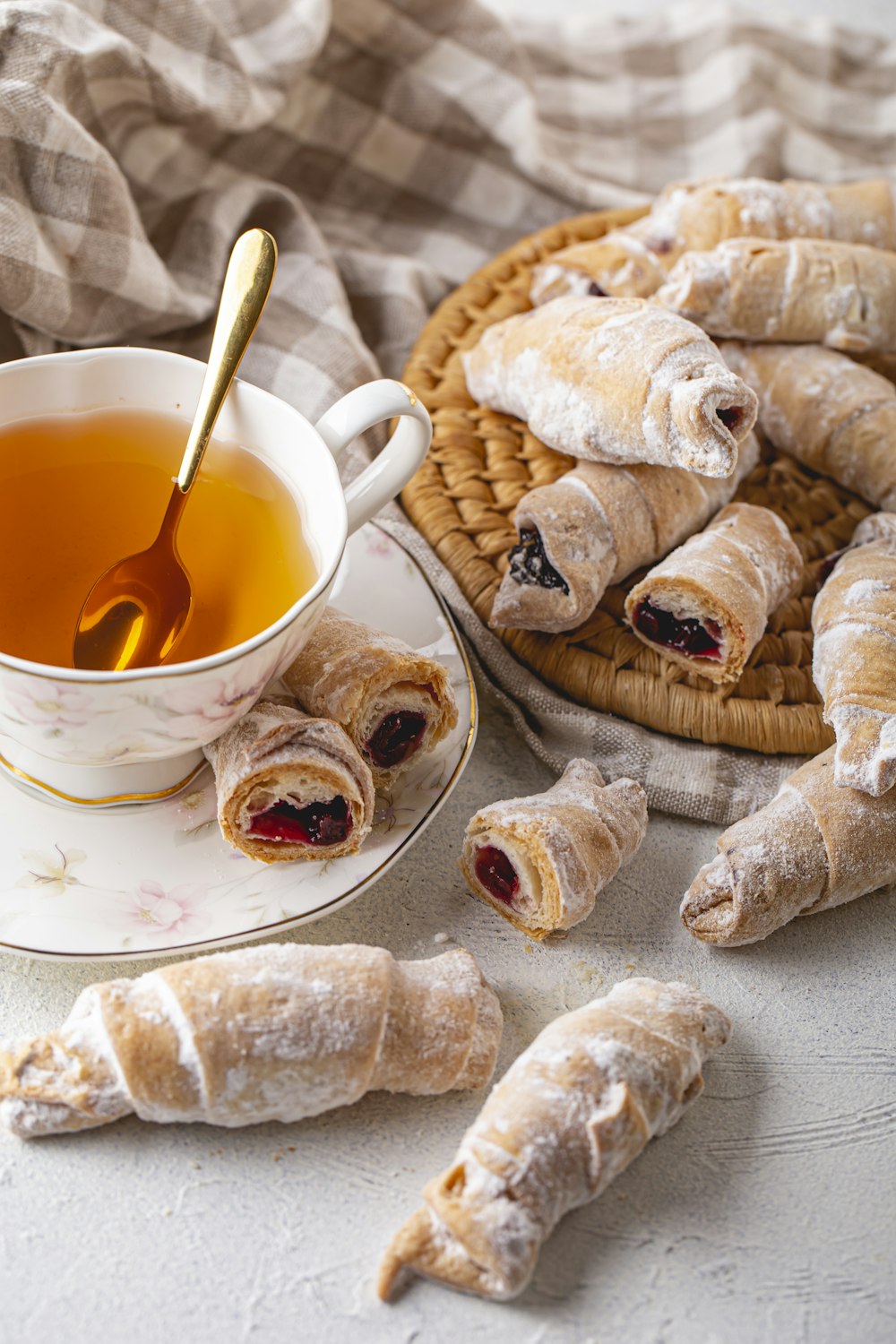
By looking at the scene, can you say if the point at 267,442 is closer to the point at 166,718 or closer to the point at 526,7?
the point at 166,718

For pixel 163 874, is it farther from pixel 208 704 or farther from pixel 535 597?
pixel 535 597

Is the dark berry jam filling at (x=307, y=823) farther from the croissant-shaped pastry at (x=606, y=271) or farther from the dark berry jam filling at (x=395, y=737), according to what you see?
the croissant-shaped pastry at (x=606, y=271)

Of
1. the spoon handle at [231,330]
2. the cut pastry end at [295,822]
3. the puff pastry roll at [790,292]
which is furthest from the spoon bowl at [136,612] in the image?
the puff pastry roll at [790,292]

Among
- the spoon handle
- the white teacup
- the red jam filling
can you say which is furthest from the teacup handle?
the red jam filling

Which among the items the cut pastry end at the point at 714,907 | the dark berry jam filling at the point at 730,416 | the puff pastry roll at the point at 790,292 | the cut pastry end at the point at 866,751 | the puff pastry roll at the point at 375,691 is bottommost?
the cut pastry end at the point at 714,907

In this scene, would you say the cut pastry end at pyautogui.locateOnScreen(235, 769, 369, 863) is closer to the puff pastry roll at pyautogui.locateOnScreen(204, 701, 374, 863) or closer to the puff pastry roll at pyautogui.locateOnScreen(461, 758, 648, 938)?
the puff pastry roll at pyautogui.locateOnScreen(204, 701, 374, 863)

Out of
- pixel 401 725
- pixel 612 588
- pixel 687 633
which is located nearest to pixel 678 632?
pixel 687 633

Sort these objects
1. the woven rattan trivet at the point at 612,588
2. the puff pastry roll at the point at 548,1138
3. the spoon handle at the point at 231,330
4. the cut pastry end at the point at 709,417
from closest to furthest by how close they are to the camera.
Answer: the puff pastry roll at the point at 548,1138 → the spoon handle at the point at 231,330 → the cut pastry end at the point at 709,417 → the woven rattan trivet at the point at 612,588
